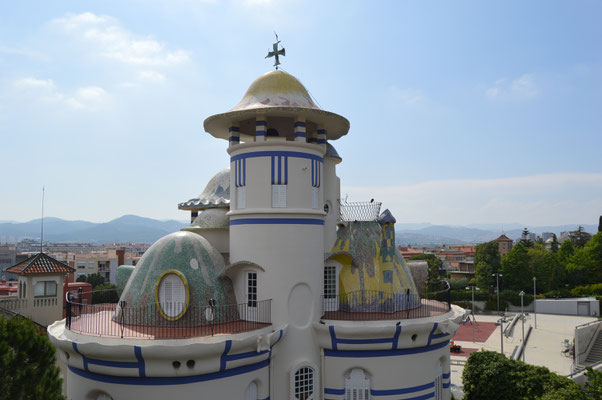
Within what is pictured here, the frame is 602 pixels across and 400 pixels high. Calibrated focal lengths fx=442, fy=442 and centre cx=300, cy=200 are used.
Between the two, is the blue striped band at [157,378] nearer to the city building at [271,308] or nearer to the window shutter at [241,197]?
the city building at [271,308]

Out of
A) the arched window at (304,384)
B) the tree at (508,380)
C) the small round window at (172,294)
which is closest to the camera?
the small round window at (172,294)

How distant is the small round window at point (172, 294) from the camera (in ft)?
54.2

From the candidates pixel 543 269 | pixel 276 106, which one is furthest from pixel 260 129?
pixel 543 269

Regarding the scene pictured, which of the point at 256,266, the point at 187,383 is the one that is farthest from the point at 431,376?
the point at 187,383

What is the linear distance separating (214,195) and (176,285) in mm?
6986

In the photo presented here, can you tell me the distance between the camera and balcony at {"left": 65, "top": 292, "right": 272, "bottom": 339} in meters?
15.4

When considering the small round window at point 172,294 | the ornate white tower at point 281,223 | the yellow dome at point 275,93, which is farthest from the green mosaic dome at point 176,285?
the yellow dome at point 275,93

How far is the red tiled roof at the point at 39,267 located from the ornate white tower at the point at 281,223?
1311cm

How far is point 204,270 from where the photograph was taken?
17.8 m

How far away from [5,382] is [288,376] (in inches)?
380

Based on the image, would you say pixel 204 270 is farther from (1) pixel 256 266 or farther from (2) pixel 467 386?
(2) pixel 467 386

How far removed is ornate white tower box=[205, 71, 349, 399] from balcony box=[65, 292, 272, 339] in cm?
46

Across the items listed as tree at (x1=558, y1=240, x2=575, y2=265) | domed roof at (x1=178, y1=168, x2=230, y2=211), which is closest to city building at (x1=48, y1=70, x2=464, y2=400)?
domed roof at (x1=178, y1=168, x2=230, y2=211)

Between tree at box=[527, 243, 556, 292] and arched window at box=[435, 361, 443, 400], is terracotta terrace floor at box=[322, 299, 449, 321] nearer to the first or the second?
arched window at box=[435, 361, 443, 400]
